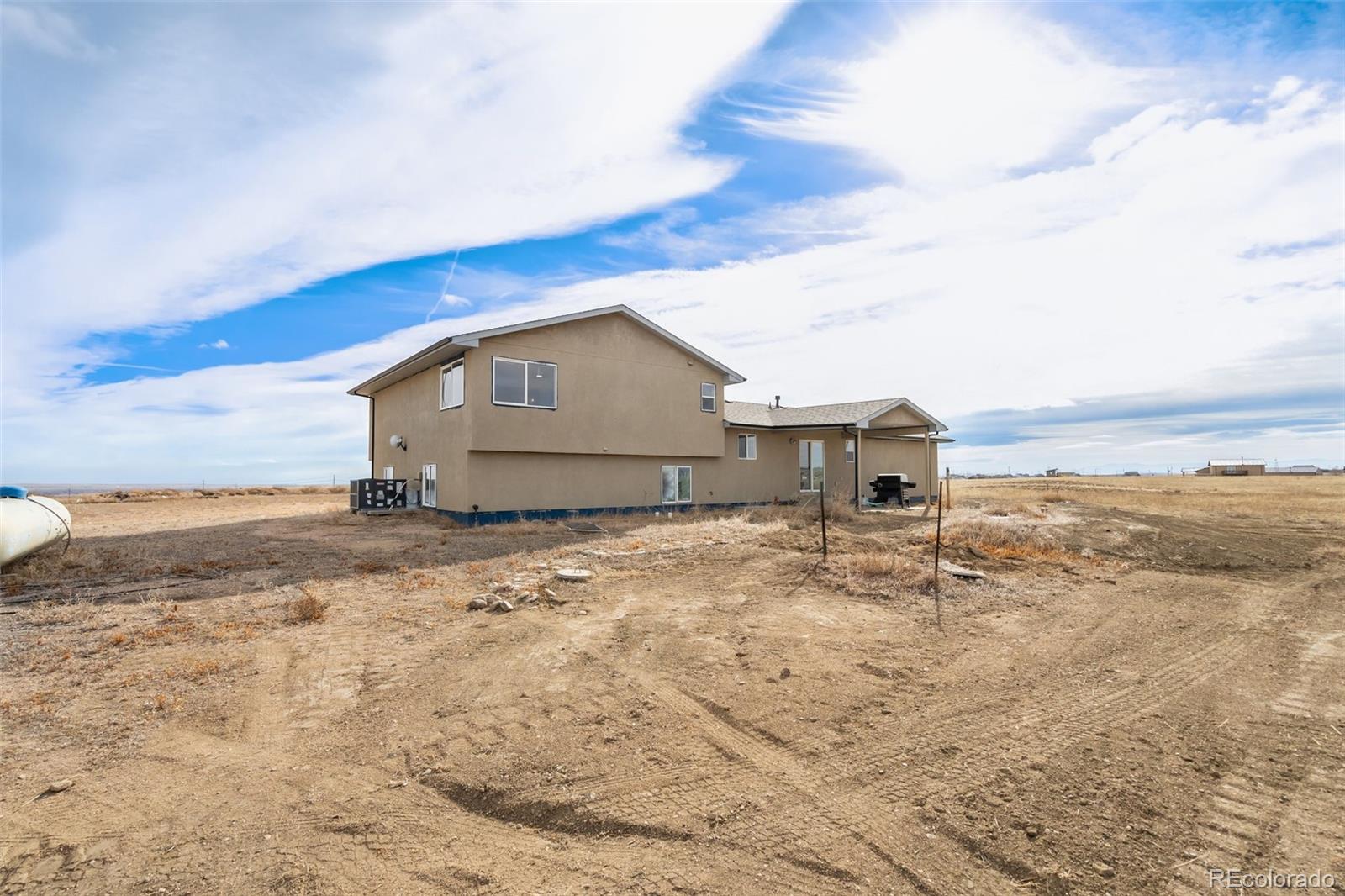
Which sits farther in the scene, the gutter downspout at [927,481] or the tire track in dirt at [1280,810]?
the gutter downspout at [927,481]

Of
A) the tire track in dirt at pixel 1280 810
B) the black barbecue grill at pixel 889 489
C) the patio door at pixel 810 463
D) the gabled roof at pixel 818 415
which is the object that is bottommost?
the tire track in dirt at pixel 1280 810

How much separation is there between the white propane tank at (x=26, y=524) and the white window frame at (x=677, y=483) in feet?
47.1

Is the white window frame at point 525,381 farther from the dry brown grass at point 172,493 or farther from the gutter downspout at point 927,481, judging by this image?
the dry brown grass at point 172,493

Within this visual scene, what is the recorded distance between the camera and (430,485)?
19.8 m

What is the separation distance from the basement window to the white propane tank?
47.8 ft

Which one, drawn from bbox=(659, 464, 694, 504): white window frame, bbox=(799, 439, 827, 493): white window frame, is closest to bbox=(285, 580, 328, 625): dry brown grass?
bbox=(659, 464, 694, 504): white window frame

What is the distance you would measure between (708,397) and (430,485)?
31.5ft

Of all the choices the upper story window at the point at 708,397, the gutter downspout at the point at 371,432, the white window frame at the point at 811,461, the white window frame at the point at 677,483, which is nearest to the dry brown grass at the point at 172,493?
the gutter downspout at the point at 371,432

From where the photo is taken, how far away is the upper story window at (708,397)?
2191cm

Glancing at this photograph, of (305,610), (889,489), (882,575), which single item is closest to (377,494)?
(305,610)

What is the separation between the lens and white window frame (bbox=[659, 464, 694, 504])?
21.1 metres

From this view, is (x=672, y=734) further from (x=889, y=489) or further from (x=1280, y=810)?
(x=889, y=489)

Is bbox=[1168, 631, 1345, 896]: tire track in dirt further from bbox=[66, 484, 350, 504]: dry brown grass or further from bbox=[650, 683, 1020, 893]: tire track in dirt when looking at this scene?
bbox=[66, 484, 350, 504]: dry brown grass

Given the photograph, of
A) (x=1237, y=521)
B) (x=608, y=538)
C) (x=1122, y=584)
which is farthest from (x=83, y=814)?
(x=1237, y=521)
